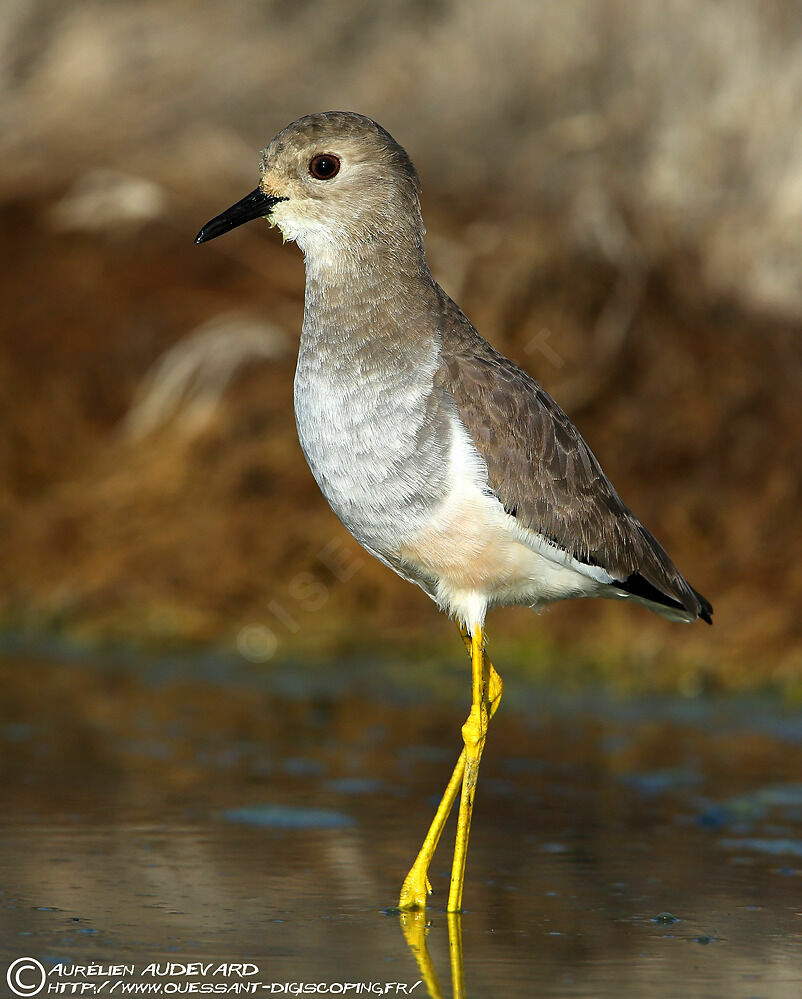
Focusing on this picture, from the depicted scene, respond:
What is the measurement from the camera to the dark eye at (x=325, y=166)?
6.05 metres

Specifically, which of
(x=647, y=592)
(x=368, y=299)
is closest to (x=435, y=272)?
(x=647, y=592)

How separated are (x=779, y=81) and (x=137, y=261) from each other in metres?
5.70

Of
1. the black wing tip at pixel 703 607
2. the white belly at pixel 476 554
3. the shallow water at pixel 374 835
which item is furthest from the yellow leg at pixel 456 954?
the black wing tip at pixel 703 607

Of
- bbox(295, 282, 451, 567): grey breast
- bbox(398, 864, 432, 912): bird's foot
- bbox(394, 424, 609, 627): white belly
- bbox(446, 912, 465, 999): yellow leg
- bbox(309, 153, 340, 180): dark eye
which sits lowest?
bbox(446, 912, 465, 999): yellow leg

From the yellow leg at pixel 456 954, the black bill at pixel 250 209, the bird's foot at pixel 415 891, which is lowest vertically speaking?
the yellow leg at pixel 456 954

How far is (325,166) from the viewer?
19.9 ft

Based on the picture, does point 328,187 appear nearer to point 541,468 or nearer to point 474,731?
point 541,468

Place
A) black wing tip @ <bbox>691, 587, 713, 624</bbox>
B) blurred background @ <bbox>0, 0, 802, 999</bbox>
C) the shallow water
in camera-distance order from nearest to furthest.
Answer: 1. the shallow water
2. blurred background @ <bbox>0, 0, 802, 999</bbox>
3. black wing tip @ <bbox>691, 587, 713, 624</bbox>

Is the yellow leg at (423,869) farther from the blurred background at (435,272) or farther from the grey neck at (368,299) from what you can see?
A: the blurred background at (435,272)

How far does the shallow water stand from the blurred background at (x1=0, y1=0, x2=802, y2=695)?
988 millimetres

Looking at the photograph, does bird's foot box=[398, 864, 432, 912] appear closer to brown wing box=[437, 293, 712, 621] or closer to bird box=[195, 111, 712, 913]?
bird box=[195, 111, 712, 913]

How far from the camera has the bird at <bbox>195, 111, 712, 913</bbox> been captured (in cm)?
579

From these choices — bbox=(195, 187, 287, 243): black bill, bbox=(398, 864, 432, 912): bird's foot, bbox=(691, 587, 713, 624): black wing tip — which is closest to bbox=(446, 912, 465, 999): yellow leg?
bbox=(398, 864, 432, 912): bird's foot

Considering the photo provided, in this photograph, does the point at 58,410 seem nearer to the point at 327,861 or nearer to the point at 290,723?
the point at 290,723
